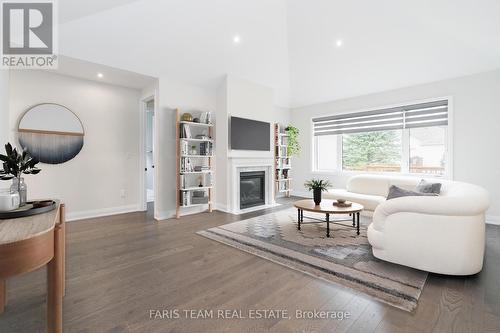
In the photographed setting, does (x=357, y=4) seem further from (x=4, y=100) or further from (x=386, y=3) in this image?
(x=4, y=100)

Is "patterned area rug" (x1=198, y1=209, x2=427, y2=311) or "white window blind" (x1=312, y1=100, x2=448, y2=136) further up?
"white window blind" (x1=312, y1=100, x2=448, y2=136)

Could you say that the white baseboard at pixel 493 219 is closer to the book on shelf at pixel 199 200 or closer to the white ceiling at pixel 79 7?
the book on shelf at pixel 199 200

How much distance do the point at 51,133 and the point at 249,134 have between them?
3.46m

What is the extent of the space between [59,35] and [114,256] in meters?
2.94

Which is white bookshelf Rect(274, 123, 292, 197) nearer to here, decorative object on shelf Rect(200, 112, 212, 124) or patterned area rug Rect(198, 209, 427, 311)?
decorative object on shelf Rect(200, 112, 212, 124)

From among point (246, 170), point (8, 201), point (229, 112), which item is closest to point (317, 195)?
point (246, 170)

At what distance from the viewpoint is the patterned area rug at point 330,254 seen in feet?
6.51

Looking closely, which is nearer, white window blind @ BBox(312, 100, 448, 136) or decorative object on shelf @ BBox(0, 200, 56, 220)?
decorative object on shelf @ BBox(0, 200, 56, 220)

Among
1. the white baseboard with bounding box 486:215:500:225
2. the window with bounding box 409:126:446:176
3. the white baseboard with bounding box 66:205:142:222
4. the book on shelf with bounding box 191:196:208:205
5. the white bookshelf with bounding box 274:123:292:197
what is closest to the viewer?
the white baseboard with bounding box 486:215:500:225

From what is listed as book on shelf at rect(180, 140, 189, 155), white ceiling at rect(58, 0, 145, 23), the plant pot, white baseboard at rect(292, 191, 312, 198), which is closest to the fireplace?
book on shelf at rect(180, 140, 189, 155)

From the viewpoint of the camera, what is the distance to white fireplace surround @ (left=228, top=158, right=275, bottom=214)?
4809mm

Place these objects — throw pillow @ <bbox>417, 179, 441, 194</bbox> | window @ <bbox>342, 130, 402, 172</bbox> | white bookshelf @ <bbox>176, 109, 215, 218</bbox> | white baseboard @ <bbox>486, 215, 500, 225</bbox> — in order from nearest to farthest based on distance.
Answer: throw pillow @ <bbox>417, 179, 441, 194</bbox>, white baseboard @ <bbox>486, 215, 500, 225</bbox>, white bookshelf @ <bbox>176, 109, 215, 218</bbox>, window @ <bbox>342, 130, 402, 172</bbox>

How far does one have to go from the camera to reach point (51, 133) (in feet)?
12.9

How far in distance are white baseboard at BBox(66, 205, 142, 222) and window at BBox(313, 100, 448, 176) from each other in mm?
4701
